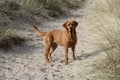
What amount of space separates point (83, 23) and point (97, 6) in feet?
2.22

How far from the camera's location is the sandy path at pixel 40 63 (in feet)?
20.4

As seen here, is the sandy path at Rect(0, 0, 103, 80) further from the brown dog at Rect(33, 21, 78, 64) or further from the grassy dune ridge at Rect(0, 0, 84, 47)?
the grassy dune ridge at Rect(0, 0, 84, 47)

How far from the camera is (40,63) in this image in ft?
23.3

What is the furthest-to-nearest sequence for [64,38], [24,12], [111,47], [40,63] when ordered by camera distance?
[24,12] → [40,63] → [64,38] → [111,47]

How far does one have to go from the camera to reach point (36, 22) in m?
10.7

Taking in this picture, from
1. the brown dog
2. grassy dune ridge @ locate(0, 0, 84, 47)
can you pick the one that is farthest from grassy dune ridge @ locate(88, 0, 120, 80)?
grassy dune ridge @ locate(0, 0, 84, 47)

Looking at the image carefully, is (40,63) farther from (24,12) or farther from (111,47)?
(24,12)

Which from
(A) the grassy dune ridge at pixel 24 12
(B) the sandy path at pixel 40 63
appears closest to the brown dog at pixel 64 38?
(B) the sandy path at pixel 40 63

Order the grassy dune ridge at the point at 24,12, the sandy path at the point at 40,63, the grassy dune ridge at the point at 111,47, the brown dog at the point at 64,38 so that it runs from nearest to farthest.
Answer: the grassy dune ridge at the point at 111,47, the sandy path at the point at 40,63, the brown dog at the point at 64,38, the grassy dune ridge at the point at 24,12

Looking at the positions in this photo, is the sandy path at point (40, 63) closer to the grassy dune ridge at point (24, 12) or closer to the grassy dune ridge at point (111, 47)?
the grassy dune ridge at point (111, 47)

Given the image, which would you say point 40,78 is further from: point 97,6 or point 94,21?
point 97,6

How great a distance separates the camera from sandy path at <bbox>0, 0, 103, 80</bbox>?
6218 millimetres

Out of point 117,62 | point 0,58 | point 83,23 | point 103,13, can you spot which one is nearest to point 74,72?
point 117,62

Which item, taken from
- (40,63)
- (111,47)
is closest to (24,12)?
(40,63)
